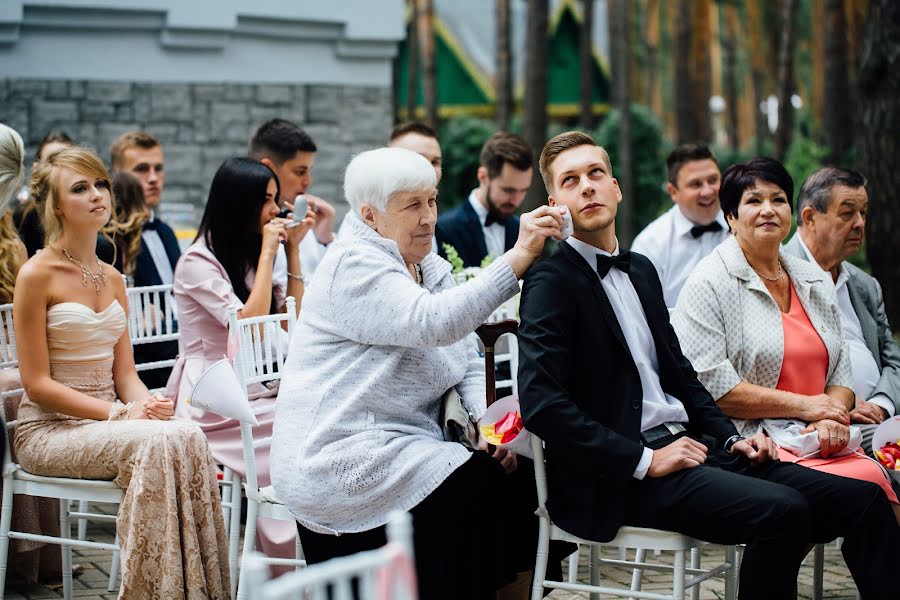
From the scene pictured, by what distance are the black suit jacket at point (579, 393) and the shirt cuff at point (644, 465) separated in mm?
27

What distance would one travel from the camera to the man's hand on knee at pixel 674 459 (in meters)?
3.30

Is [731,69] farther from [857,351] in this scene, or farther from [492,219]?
[857,351]

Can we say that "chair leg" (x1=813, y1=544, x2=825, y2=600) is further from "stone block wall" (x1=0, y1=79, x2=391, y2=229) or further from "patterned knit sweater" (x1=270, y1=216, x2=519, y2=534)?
"stone block wall" (x1=0, y1=79, x2=391, y2=229)

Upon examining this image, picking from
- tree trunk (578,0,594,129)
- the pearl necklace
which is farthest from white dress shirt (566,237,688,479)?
tree trunk (578,0,594,129)

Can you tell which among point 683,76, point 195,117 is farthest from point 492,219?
point 683,76

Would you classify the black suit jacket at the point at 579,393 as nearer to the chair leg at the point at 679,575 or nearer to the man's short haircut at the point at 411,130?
the chair leg at the point at 679,575

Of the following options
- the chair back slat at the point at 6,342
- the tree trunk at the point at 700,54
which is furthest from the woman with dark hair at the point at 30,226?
the tree trunk at the point at 700,54

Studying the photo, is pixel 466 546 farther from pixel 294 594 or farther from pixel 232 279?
pixel 232 279

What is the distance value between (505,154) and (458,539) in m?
3.07

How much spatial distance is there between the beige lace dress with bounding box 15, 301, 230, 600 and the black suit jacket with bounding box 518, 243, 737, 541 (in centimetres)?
125

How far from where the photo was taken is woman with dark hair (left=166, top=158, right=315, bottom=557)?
4.52 meters

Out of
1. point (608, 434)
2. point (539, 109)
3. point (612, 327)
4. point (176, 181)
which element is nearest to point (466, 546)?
point (608, 434)

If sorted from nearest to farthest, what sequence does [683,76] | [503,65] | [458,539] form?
[458,539], [683,76], [503,65]

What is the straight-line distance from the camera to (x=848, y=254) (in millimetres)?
4625
